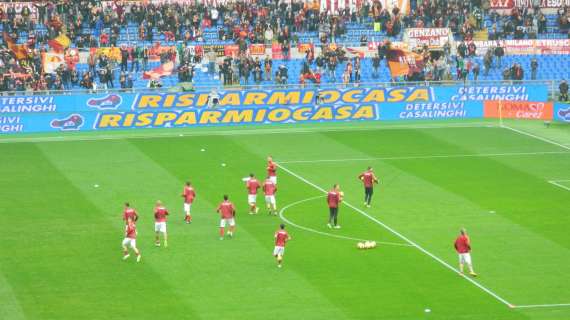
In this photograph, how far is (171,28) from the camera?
75.8 m

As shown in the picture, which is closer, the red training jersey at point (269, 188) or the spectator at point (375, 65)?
the red training jersey at point (269, 188)

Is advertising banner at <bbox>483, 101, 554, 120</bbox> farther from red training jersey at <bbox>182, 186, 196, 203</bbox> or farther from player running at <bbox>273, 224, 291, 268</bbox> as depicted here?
player running at <bbox>273, 224, 291, 268</bbox>

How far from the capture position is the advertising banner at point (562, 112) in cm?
6631

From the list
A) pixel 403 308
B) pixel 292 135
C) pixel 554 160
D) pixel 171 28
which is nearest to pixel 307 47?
pixel 171 28

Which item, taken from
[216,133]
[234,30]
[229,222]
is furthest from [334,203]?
[234,30]

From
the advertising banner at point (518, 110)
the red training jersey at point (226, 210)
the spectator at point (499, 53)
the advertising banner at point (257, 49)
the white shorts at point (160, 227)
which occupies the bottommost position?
the advertising banner at point (518, 110)

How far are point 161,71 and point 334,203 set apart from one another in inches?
1265

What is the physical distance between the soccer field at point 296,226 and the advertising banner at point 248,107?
137 centimetres

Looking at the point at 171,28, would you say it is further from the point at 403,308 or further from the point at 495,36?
the point at 403,308

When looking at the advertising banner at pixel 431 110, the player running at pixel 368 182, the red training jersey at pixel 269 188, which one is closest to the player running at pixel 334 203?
the red training jersey at pixel 269 188

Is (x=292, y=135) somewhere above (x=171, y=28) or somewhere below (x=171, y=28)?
below

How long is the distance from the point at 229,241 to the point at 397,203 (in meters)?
8.81

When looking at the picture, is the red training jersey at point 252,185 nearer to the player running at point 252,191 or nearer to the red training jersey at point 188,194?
the player running at point 252,191

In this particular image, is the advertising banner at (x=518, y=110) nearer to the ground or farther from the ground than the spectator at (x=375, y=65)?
nearer to the ground
